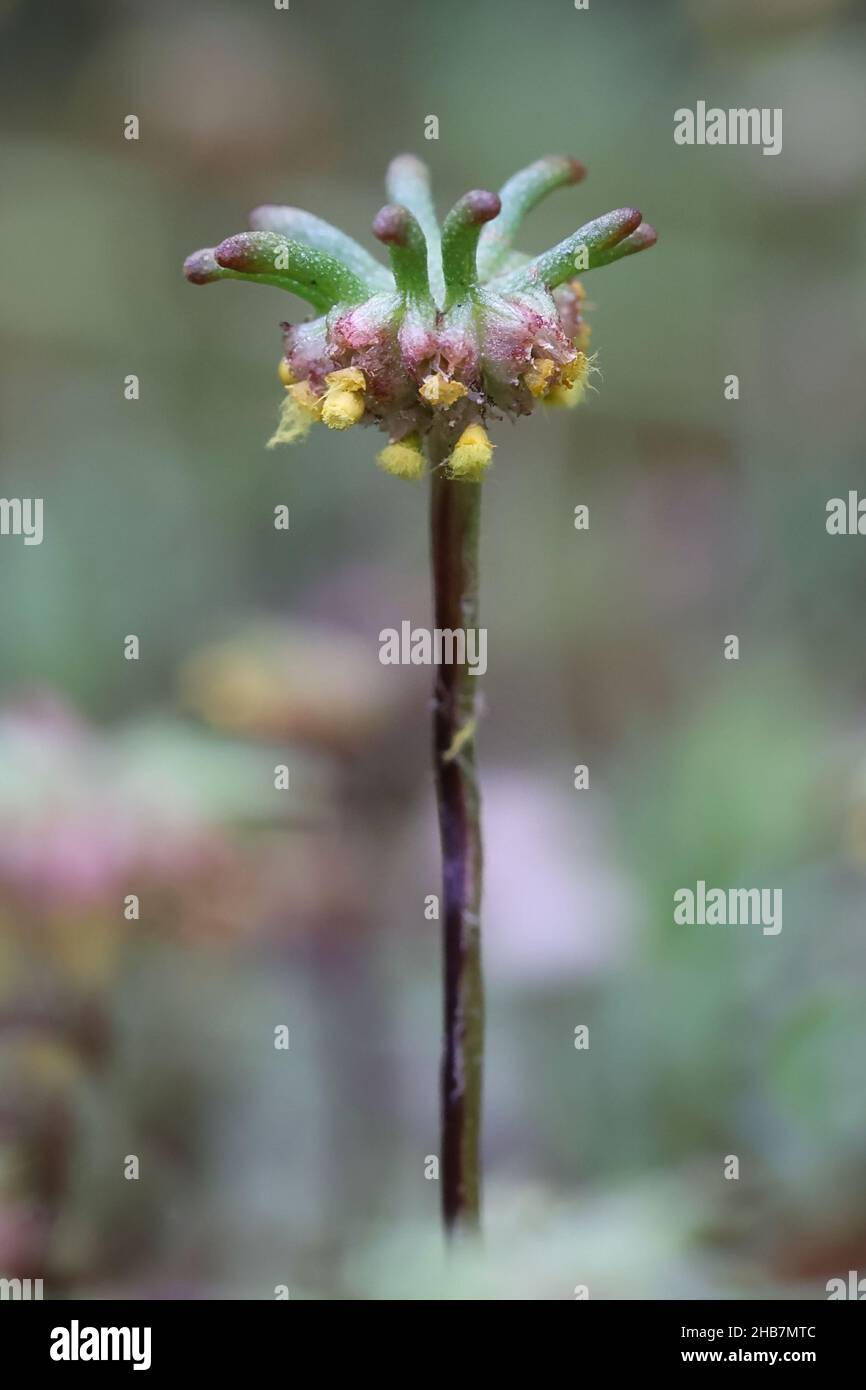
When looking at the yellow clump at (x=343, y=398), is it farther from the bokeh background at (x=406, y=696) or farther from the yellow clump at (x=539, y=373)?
the bokeh background at (x=406, y=696)

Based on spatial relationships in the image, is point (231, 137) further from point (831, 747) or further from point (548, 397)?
point (548, 397)

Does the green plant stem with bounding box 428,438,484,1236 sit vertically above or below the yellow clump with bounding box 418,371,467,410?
below

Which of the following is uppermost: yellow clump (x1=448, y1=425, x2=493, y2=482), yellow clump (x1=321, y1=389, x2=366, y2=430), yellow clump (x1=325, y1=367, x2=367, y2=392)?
yellow clump (x1=325, y1=367, x2=367, y2=392)

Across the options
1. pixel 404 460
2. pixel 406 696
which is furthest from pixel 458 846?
pixel 406 696

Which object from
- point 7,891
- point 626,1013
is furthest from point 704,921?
point 7,891

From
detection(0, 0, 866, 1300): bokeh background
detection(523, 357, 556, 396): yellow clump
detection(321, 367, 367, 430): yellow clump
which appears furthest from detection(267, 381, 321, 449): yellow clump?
detection(0, 0, 866, 1300): bokeh background

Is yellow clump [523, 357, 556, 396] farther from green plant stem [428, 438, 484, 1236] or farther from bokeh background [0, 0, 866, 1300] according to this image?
bokeh background [0, 0, 866, 1300]

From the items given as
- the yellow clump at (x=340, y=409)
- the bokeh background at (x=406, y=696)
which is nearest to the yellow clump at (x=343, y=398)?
the yellow clump at (x=340, y=409)

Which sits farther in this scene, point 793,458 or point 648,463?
point 648,463
